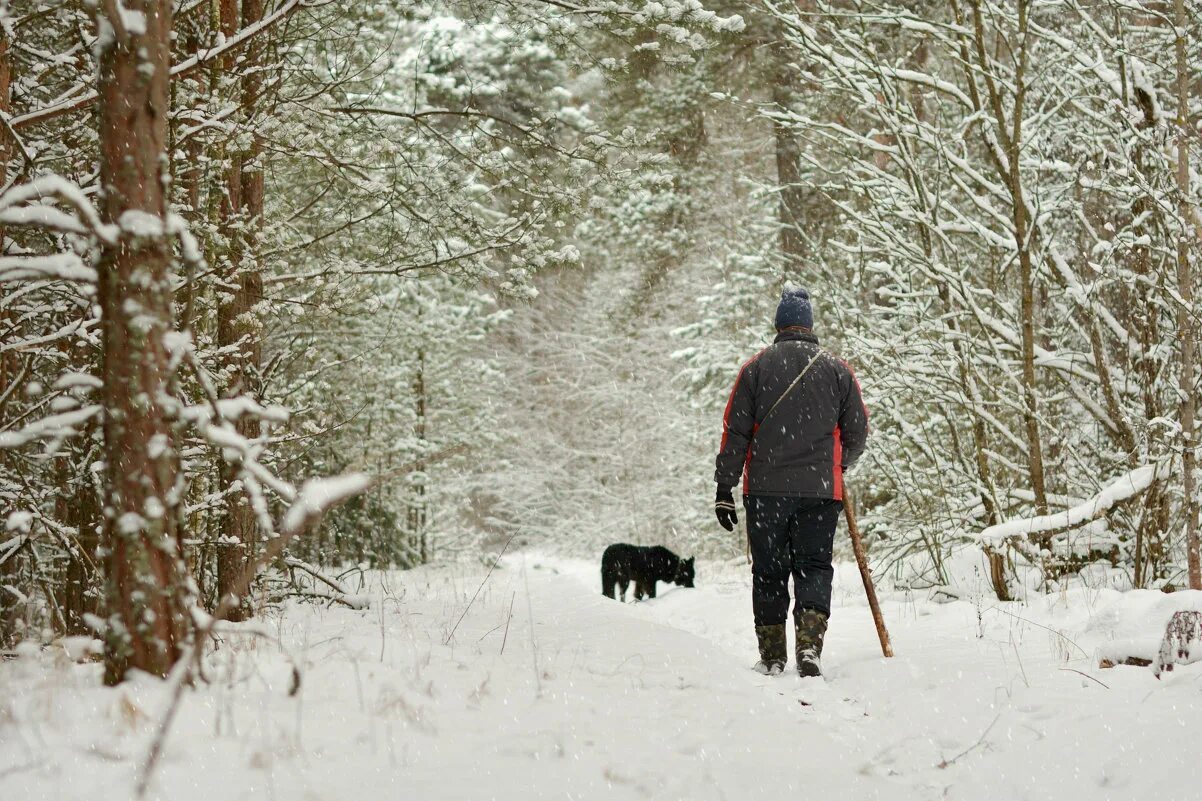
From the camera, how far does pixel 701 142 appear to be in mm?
15523

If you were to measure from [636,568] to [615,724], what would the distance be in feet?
25.3

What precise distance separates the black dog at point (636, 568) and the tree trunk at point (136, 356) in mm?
8427

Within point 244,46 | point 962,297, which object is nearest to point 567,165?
point 244,46

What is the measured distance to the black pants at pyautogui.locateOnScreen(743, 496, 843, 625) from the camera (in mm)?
5211

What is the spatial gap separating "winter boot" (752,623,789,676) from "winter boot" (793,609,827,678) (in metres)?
0.14

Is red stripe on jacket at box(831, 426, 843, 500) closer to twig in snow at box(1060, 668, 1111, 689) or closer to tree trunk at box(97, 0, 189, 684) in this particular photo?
twig in snow at box(1060, 668, 1111, 689)

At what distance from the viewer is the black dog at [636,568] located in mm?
10945

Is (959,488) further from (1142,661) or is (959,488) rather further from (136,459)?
(136,459)

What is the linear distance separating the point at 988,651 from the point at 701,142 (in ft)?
40.2

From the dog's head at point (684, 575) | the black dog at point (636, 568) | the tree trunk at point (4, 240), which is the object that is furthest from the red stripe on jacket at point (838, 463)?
the dog's head at point (684, 575)

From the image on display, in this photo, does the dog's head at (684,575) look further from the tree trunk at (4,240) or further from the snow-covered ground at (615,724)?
the tree trunk at (4,240)

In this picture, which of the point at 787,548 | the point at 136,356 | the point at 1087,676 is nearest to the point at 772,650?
the point at 787,548

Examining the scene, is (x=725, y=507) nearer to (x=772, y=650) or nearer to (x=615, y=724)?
(x=772, y=650)

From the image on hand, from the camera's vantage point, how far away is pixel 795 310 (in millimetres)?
5590
